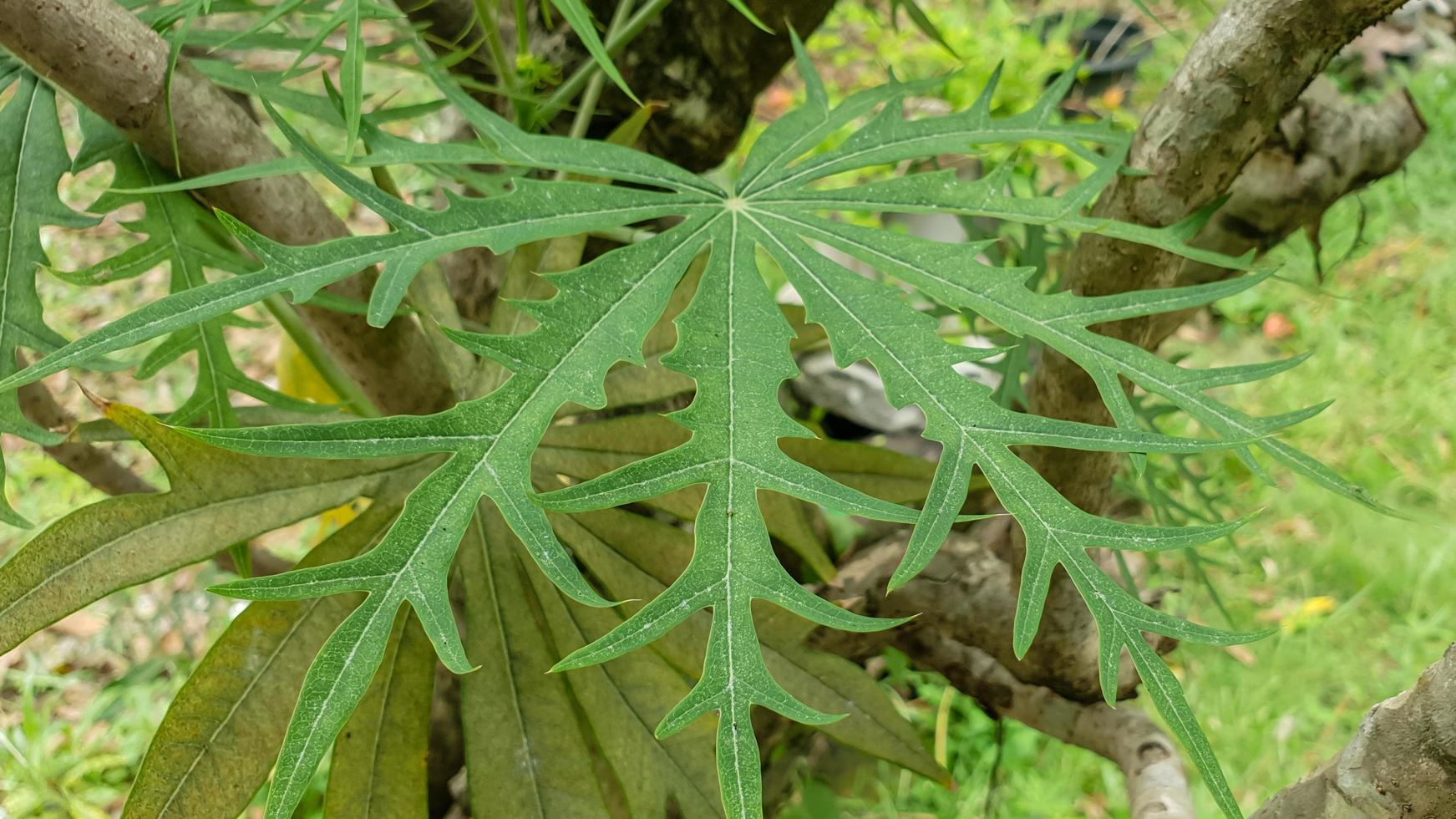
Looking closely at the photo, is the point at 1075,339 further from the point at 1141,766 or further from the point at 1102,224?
the point at 1141,766

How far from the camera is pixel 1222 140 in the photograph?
2.30 ft

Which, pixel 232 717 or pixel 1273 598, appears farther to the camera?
pixel 1273 598

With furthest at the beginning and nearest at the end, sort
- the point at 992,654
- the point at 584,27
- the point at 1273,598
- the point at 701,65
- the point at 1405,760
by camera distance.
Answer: the point at 1273,598, the point at 701,65, the point at 992,654, the point at 584,27, the point at 1405,760

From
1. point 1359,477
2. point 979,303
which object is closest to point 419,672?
point 979,303

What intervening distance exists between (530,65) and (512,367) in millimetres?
445

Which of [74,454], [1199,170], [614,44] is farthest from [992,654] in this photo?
[74,454]

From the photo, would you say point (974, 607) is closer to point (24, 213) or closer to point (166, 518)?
point (166, 518)

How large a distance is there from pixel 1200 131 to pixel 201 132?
2.23ft

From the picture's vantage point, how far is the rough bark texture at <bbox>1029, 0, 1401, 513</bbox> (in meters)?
0.66

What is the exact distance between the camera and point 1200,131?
701mm

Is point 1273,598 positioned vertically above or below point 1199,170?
below

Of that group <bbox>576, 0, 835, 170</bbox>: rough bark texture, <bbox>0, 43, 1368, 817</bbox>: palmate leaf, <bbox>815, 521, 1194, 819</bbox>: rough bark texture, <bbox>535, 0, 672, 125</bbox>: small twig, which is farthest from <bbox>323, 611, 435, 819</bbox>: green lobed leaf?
<bbox>576, 0, 835, 170</bbox>: rough bark texture

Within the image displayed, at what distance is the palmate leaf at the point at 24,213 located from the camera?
688mm

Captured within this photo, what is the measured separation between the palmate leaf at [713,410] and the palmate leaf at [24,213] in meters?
0.22
